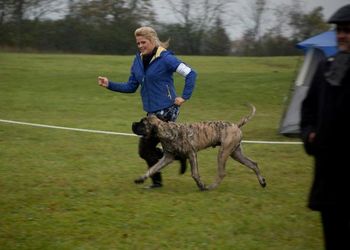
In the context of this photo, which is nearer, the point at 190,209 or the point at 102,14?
the point at 190,209

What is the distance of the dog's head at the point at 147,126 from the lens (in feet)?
23.1

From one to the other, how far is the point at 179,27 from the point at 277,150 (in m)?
35.7

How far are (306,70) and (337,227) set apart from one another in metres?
8.99

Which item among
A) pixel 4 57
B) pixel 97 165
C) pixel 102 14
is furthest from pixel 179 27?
pixel 97 165

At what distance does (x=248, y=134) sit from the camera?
13461 mm

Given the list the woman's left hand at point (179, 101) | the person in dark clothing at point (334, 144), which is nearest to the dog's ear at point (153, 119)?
the woman's left hand at point (179, 101)

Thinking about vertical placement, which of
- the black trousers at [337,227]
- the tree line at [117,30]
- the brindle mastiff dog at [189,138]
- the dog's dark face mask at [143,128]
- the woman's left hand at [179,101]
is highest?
the black trousers at [337,227]

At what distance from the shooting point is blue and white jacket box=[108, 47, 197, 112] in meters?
7.04

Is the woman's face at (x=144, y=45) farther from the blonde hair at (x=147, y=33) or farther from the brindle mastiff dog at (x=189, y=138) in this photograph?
the brindle mastiff dog at (x=189, y=138)

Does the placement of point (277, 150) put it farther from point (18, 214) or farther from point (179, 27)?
point (179, 27)

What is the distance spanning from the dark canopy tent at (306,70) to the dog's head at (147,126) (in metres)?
5.29

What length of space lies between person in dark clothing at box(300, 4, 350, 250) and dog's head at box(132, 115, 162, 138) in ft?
11.4

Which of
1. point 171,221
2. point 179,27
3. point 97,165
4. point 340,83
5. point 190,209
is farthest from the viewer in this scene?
point 179,27

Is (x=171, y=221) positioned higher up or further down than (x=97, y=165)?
higher up
